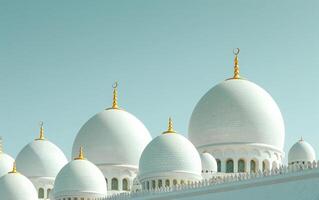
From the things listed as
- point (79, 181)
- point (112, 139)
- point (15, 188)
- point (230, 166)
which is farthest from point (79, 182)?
point (230, 166)

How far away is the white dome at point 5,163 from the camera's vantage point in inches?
2601

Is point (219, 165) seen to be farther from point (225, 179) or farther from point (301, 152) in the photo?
point (225, 179)

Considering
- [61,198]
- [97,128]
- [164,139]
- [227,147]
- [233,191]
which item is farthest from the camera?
[97,128]

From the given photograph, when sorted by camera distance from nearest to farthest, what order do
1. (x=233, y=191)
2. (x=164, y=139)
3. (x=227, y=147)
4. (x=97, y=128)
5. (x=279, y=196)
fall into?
(x=279, y=196) < (x=233, y=191) < (x=164, y=139) < (x=227, y=147) < (x=97, y=128)

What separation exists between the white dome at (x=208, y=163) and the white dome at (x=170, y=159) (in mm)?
3105

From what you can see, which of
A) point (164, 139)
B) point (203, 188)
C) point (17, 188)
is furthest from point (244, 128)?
point (17, 188)

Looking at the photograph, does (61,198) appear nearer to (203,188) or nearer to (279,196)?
(203,188)

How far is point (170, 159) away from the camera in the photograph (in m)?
47.7

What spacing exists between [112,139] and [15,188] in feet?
29.9

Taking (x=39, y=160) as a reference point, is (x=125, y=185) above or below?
below

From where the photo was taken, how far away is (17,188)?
180 ft

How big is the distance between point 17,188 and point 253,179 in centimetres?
2234

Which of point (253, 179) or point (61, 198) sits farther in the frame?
point (61, 198)

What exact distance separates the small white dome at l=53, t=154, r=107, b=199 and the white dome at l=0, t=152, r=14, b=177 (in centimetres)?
1486
